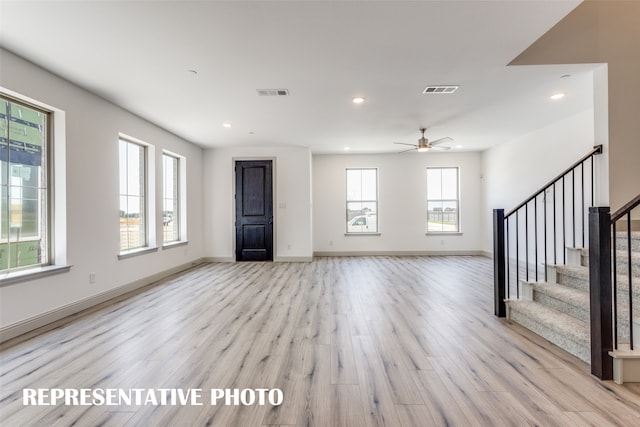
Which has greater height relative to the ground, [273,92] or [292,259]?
[273,92]

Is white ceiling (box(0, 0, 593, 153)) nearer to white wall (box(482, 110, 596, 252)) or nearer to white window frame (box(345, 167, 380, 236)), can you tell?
white wall (box(482, 110, 596, 252))

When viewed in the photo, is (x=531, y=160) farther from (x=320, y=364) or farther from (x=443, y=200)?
(x=320, y=364)

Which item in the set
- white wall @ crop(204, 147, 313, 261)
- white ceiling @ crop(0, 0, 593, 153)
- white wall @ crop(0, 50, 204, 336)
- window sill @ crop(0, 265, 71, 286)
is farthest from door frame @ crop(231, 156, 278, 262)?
window sill @ crop(0, 265, 71, 286)

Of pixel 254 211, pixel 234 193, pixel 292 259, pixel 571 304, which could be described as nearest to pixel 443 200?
pixel 292 259

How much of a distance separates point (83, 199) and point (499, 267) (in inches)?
196

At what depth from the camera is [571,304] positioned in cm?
262

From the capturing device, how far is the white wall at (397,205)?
7961 mm

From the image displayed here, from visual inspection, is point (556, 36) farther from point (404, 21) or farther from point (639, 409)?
point (639, 409)

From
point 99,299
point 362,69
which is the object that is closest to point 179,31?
point 362,69

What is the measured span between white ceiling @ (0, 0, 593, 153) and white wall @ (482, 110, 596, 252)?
1.43ft

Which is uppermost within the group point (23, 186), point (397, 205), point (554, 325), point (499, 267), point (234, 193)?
point (234, 193)

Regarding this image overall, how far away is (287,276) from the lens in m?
5.47

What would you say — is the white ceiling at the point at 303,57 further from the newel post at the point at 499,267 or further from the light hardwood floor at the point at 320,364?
the light hardwood floor at the point at 320,364

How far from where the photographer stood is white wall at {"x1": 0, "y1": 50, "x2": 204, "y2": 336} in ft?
9.50
